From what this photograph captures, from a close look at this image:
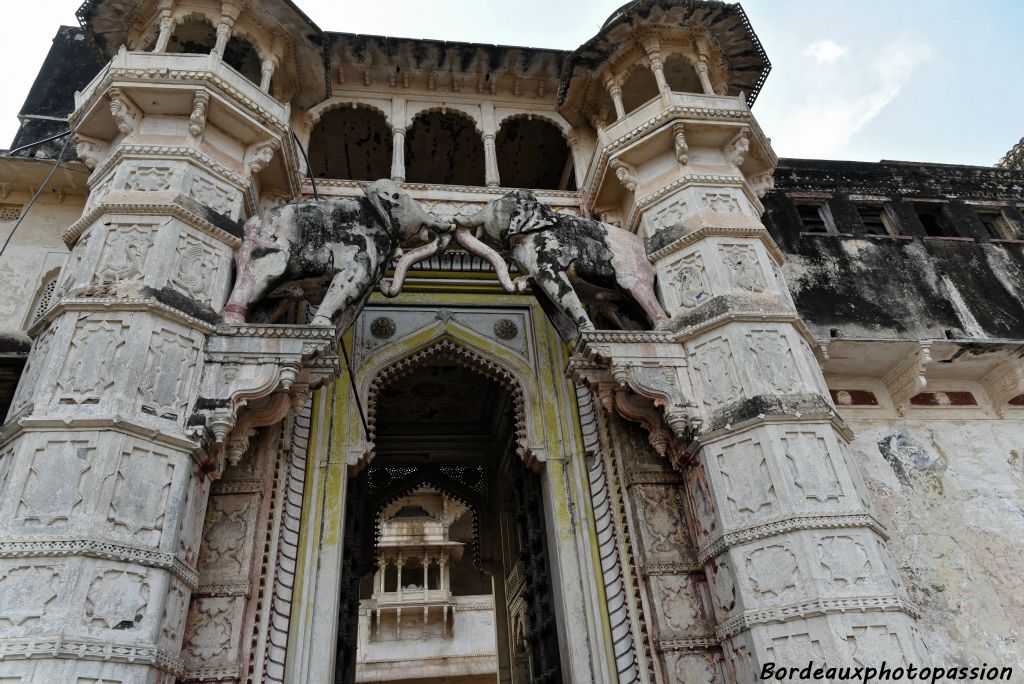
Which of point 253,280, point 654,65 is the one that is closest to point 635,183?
point 654,65

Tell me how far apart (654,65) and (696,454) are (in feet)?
17.6

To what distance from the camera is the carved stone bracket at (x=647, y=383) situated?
653 centimetres

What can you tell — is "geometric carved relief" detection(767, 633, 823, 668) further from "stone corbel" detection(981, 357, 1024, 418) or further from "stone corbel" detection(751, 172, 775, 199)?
"stone corbel" detection(981, 357, 1024, 418)

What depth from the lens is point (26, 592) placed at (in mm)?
4426

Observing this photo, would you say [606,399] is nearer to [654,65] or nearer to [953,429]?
[654,65]

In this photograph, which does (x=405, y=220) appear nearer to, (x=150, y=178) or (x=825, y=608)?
(x=150, y=178)

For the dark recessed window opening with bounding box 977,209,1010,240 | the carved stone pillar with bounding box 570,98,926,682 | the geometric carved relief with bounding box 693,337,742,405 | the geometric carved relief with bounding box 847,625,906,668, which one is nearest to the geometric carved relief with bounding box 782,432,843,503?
the carved stone pillar with bounding box 570,98,926,682

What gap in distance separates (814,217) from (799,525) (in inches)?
278

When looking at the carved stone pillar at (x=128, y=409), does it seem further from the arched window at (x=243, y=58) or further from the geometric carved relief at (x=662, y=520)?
the geometric carved relief at (x=662, y=520)

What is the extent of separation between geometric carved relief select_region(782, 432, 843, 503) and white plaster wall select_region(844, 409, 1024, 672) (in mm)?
3188

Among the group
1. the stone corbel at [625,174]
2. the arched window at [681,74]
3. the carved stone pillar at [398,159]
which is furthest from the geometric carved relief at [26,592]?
the arched window at [681,74]

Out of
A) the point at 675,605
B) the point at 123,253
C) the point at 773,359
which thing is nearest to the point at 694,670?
the point at 675,605

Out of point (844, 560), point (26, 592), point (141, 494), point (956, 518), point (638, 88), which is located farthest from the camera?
point (638, 88)

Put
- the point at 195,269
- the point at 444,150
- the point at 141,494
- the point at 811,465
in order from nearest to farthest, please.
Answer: the point at 141,494
the point at 811,465
the point at 195,269
the point at 444,150
